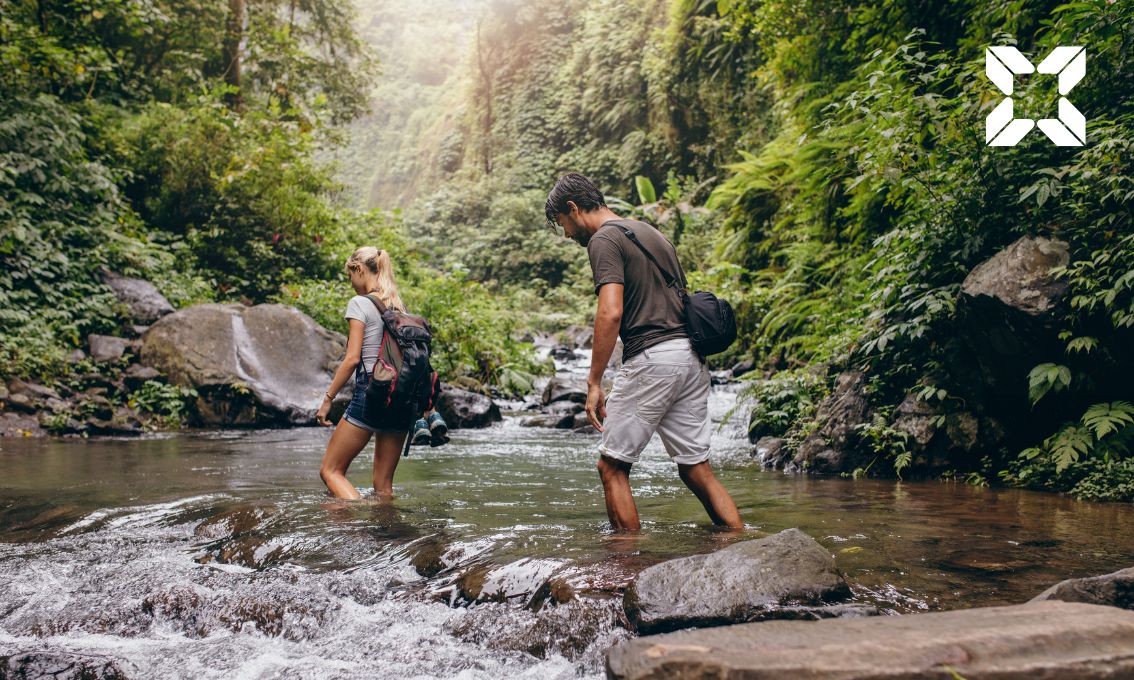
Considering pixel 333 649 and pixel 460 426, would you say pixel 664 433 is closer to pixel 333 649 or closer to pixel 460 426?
pixel 333 649

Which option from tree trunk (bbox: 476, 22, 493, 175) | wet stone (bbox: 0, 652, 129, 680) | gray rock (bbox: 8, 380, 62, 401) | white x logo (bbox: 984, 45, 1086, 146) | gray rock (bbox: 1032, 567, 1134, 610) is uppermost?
tree trunk (bbox: 476, 22, 493, 175)

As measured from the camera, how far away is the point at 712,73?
80.7 feet

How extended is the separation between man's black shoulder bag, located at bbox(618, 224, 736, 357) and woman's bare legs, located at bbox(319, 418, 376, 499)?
2.58 metres

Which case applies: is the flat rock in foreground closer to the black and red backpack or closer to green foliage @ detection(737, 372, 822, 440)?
the black and red backpack

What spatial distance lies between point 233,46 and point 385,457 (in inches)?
742

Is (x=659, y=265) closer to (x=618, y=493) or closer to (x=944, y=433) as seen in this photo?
(x=618, y=493)

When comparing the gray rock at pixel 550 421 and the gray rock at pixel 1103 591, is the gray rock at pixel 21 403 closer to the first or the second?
the gray rock at pixel 550 421

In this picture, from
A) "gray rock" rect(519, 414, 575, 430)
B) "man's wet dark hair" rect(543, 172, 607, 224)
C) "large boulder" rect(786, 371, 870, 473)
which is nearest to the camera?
"man's wet dark hair" rect(543, 172, 607, 224)

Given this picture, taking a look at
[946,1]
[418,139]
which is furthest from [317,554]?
[418,139]

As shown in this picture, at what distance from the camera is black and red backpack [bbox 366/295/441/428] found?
5508 millimetres

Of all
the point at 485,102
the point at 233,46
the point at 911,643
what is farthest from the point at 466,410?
the point at 485,102

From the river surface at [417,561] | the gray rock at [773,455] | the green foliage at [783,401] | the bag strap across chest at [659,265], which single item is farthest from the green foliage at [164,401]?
the bag strap across chest at [659,265]

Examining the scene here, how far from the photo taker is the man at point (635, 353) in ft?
13.5

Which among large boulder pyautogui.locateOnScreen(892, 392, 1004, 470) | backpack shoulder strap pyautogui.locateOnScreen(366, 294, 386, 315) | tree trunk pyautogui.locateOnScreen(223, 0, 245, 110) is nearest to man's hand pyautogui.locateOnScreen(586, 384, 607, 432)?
backpack shoulder strap pyautogui.locateOnScreen(366, 294, 386, 315)
